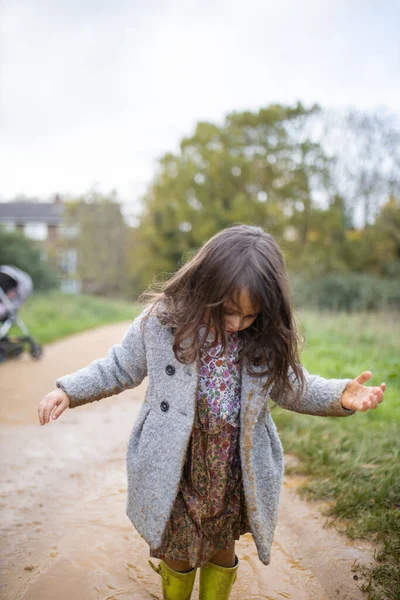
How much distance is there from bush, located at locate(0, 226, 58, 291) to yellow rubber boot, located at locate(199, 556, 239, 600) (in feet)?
56.3

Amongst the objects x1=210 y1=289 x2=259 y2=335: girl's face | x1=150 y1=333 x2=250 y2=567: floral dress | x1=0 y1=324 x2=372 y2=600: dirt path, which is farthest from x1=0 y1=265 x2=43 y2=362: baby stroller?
x1=210 y1=289 x2=259 y2=335: girl's face

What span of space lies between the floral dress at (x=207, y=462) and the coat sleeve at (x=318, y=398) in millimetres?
200

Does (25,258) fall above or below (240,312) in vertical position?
below

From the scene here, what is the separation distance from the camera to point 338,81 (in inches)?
427

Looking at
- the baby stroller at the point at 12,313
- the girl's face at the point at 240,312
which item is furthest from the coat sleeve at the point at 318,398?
the baby stroller at the point at 12,313

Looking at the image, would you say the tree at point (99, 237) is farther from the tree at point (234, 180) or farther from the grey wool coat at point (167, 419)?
the grey wool coat at point (167, 419)

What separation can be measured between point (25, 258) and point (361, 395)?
17557 mm

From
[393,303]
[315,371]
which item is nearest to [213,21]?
[315,371]

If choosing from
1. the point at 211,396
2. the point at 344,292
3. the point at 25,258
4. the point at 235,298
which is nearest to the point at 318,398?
the point at 211,396

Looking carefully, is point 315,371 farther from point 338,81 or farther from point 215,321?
point 338,81

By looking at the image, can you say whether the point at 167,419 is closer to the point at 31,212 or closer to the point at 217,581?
the point at 217,581

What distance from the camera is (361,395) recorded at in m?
1.80

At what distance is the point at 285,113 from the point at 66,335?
50.1 feet

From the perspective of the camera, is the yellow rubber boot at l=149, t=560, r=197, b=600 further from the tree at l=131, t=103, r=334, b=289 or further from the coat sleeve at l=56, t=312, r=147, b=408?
the tree at l=131, t=103, r=334, b=289
